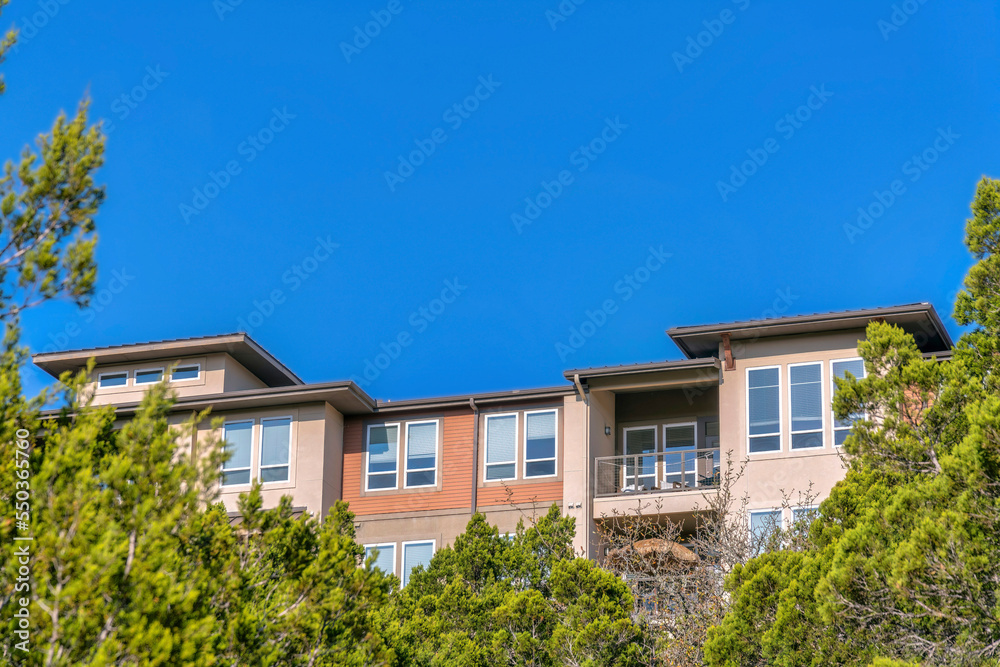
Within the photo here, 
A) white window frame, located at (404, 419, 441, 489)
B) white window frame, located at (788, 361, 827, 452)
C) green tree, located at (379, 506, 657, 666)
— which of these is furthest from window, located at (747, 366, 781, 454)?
white window frame, located at (404, 419, 441, 489)

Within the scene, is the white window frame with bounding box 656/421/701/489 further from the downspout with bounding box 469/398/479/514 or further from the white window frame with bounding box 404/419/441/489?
the white window frame with bounding box 404/419/441/489

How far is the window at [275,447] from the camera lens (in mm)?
28188

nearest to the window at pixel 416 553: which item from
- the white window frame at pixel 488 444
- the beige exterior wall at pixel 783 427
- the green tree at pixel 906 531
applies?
the white window frame at pixel 488 444

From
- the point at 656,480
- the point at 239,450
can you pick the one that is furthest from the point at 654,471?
the point at 239,450

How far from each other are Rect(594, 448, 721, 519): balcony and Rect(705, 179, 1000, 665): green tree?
29.0ft

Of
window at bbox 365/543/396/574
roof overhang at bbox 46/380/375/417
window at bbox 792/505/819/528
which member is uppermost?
roof overhang at bbox 46/380/375/417

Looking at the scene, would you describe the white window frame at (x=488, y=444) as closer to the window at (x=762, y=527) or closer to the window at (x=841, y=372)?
the window at (x=762, y=527)

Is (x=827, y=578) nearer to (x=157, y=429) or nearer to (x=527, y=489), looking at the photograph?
(x=157, y=429)

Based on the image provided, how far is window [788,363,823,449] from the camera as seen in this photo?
82.1 ft

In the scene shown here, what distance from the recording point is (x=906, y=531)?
13578mm

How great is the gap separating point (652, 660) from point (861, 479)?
471cm

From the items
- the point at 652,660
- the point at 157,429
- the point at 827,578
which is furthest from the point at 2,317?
the point at 652,660

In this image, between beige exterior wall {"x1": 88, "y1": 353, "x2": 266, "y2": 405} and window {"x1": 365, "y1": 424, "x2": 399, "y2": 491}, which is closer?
window {"x1": 365, "y1": 424, "x2": 399, "y2": 491}

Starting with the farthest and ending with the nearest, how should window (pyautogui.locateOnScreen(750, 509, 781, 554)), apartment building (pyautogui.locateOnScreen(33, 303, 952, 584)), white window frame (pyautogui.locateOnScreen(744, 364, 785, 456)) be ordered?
1. apartment building (pyautogui.locateOnScreen(33, 303, 952, 584))
2. white window frame (pyautogui.locateOnScreen(744, 364, 785, 456))
3. window (pyautogui.locateOnScreen(750, 509, 781, 554))
